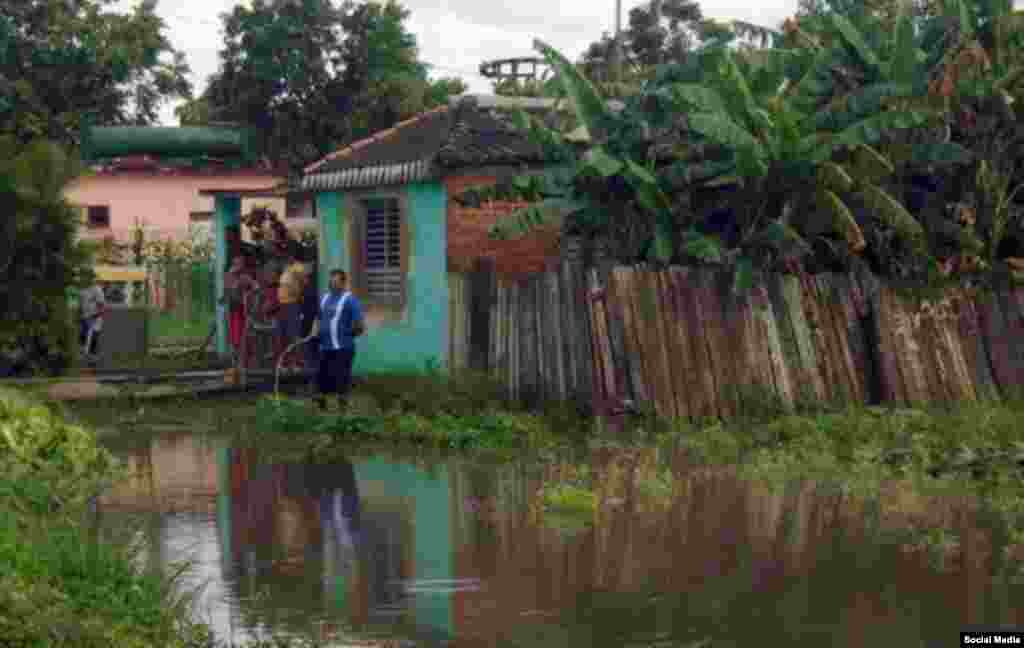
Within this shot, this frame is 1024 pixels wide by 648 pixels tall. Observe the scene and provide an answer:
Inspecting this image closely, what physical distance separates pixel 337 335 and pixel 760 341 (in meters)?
4.52

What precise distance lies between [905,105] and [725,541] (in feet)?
23.6

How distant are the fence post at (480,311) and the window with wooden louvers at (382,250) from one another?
2.29m

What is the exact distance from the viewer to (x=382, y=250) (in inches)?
838

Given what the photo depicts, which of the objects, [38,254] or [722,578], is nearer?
[722,578]

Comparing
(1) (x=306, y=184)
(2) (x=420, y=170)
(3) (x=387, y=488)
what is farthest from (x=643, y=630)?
(1) (x=306, y=184)

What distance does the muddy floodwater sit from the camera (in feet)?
28.1

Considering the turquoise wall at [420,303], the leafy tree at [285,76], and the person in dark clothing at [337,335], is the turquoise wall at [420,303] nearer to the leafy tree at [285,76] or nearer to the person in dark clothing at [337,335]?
the person in dark clothing at [337,335]

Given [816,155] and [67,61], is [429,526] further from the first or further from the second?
[67,61]

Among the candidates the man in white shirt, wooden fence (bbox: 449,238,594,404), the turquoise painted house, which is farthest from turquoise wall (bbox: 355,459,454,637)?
the man in white shirt

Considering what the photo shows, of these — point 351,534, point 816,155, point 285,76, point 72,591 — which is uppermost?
point 285,76

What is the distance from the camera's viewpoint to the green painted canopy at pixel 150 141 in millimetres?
30234

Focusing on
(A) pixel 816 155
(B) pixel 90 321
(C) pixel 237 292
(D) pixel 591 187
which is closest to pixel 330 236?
(C) pixel 237 292

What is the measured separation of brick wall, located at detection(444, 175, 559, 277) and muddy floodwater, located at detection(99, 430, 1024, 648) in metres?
5.17

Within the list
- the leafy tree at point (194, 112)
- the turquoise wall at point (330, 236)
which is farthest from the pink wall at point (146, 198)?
the turquoise wall at point (330, 236)
